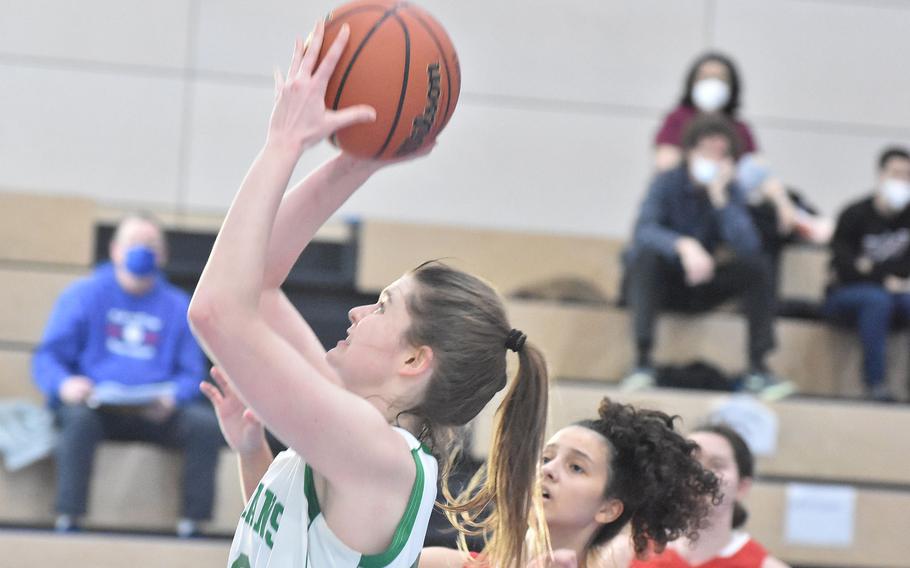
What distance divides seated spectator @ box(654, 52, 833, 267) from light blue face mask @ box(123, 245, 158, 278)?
220 cm

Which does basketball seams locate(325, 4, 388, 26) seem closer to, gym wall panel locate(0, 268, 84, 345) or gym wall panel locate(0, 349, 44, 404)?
gym wall panel locate(0, 349, 44, 404)

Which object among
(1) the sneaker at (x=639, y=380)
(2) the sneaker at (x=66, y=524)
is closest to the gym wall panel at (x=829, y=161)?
(1) the sneaker at (x=639, y=380)

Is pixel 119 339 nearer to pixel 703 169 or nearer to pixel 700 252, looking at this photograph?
pixel 700 252

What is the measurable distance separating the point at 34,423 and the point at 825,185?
4.38 metres

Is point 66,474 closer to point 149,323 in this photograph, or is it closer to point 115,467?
point 115,467

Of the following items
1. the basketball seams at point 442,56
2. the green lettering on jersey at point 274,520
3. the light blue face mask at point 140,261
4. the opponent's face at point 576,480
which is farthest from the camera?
the light blue face mask at point 140,261

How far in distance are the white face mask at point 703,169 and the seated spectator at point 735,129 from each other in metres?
0.18

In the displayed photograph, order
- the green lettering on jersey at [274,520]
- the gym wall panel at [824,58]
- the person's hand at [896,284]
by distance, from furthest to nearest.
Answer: the gym wall panel at [824,58] < the person's hand at [896,284] < the green lettering on jersey at [274,520]

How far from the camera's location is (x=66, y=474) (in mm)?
4406

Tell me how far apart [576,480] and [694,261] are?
2.62m

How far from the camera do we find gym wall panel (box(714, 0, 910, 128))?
6.80 meters

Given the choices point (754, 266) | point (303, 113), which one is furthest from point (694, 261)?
point (303, 113)

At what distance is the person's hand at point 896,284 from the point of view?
5.42 m

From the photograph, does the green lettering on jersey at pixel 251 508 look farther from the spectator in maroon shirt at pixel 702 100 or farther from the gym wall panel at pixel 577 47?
the gym wall panel at pixel 577 47
